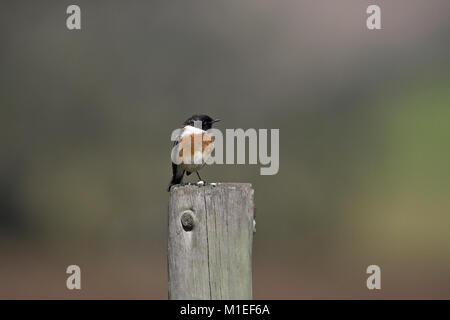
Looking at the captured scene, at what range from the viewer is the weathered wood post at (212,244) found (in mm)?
3547

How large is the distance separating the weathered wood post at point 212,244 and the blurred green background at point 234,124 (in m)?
9.24

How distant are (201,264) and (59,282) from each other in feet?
30.6

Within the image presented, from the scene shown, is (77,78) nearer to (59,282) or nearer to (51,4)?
(51,4)

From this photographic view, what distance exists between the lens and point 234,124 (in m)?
13.3

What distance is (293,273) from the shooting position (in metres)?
12.9

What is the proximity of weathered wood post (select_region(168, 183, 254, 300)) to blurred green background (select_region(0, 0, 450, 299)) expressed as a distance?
9.24 metres

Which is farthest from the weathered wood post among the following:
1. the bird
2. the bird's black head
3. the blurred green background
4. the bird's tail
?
the blurred green background

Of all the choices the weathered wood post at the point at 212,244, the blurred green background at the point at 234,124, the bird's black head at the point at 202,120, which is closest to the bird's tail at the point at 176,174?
the bird's black head at the point at 202,120

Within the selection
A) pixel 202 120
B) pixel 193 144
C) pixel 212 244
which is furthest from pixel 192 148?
pixel 212 244

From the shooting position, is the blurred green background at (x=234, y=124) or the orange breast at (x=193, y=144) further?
the blurred green background at (x=234, y=124)

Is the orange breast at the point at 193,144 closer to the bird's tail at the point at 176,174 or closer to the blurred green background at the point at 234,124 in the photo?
the bird's tail at the point at 176,174

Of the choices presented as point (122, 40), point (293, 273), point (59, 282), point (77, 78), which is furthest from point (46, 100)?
point (293, 273)

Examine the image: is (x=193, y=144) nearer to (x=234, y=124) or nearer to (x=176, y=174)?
(x=176, y=174)

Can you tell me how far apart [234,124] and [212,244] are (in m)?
9.80
